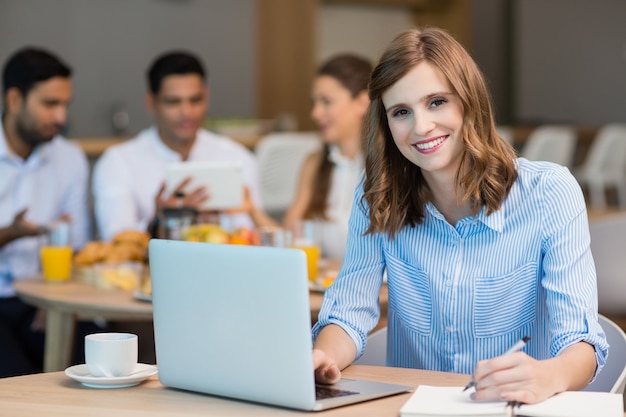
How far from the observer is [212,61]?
7.65 meters

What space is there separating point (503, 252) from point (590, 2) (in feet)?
26.2

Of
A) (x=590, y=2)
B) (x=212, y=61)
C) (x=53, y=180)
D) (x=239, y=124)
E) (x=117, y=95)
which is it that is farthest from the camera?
(x=590, y=2)

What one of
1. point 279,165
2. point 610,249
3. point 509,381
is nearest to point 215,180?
point 610,249

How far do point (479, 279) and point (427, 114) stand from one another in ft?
1.04

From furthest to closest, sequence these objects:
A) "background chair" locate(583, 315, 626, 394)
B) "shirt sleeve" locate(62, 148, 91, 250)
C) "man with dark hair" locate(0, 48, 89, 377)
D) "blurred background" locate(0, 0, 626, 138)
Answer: "blurred background" locate(0, 0, 626, 138) → "shirt sleeve" locate(62, 148, 91, 250) → "man with dark hair" locate(0, 48, 89, 377) → "background chair" locate(583, 315, 626, 394)

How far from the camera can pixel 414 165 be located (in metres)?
1.90

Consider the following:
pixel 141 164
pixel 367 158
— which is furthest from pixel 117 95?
pixel 367 158

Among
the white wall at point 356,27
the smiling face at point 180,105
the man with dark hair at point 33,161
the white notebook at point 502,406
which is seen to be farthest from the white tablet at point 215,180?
the white wall at point 356,27

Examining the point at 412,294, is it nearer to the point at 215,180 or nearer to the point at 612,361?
the point at 612,361

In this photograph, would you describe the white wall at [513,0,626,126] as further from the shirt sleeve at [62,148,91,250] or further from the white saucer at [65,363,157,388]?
the white saucer at [65,363,157,388]

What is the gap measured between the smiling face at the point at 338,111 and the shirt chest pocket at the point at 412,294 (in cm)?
201

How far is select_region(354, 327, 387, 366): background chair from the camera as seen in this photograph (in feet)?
6.75

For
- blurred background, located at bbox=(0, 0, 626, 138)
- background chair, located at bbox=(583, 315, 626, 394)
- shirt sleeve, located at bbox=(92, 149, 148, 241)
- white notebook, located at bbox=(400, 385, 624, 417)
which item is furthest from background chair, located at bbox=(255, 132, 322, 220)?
white notebook, located at bbox=(400, 385, 624, 417)

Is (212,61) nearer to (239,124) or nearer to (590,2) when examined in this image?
(239,124)
